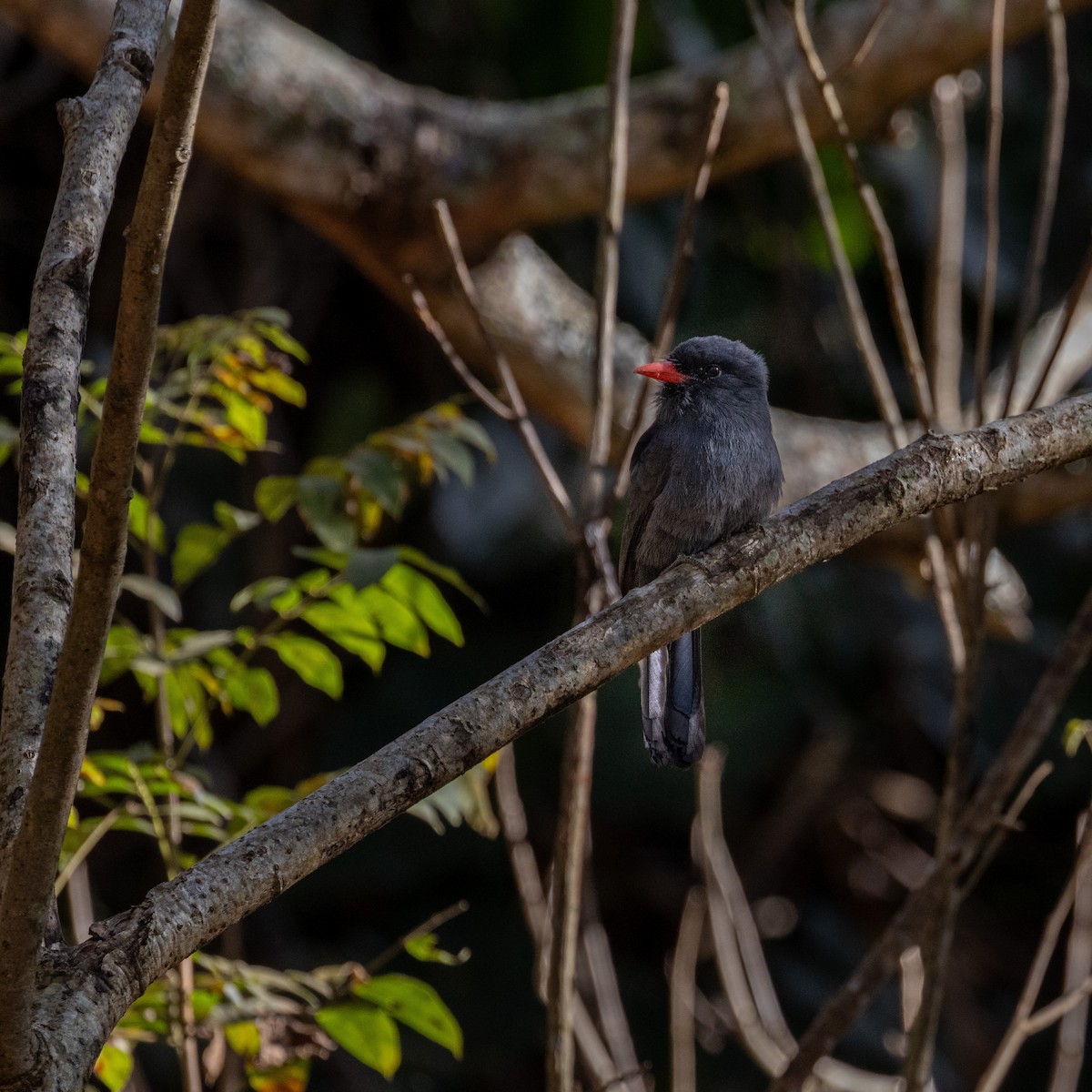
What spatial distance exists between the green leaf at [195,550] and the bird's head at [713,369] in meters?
1.15

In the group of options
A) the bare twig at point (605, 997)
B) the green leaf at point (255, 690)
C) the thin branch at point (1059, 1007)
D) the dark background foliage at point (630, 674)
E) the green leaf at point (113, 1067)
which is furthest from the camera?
the dark background foliage at point (630, 674)

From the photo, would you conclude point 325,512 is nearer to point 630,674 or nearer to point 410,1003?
point 410,1003

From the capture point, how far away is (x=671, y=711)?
2.46 metres

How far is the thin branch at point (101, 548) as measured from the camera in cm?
116

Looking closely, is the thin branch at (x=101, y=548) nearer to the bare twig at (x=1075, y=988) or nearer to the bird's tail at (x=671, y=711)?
the bird's tail at (x=671, y=711)

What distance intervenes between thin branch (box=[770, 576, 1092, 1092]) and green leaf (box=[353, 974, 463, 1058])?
58cm

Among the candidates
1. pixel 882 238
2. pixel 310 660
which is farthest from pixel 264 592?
pixel 882 238

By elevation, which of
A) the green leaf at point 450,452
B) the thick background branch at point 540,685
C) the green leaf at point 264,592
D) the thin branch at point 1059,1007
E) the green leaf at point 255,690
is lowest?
the thin branch at point 1059,1007

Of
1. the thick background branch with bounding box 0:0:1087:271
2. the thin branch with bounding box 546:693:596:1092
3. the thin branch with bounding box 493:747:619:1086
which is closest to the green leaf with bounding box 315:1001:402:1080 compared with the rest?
the thin branch with bounding box 546:693:596:1092

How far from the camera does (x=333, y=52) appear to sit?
157 inches

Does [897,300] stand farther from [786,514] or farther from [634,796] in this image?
[634,796]

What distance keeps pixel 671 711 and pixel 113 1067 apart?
1111mm

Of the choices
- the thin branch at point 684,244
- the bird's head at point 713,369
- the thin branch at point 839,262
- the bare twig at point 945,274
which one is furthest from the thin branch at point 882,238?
the bird's head at point 713,369

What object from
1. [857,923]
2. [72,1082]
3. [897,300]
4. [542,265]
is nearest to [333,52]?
[542,265]
